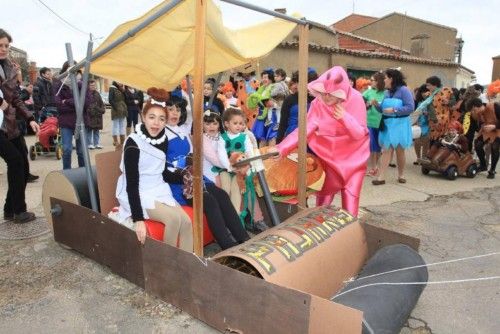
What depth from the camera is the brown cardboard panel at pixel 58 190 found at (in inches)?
141

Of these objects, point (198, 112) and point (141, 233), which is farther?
point (141, 233)

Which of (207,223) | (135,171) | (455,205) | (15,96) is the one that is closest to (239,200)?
(207,223)

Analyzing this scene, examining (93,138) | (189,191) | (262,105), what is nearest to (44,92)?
(93,138)

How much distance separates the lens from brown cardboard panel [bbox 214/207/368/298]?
2.57 m

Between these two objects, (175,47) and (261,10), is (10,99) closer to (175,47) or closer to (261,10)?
(175,47)

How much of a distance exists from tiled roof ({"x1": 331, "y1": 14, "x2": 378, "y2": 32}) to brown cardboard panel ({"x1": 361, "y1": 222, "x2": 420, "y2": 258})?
35153 millimetres

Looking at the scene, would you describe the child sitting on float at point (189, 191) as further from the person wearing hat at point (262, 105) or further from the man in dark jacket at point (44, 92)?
the man in dark jacket at point (44, 92)

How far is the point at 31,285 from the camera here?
327 cm

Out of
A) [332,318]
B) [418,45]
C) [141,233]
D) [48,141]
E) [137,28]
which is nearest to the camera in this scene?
[332,318]

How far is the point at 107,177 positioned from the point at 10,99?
5.45 ft

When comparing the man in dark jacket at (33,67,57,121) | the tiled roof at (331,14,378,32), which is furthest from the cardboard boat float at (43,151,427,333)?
the tiled roof at (331,14,378,32)

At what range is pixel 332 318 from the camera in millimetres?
2096

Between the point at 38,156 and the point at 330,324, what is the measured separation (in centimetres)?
827

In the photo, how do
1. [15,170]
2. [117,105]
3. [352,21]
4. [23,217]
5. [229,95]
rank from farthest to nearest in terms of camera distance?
[352,21] < [117,105] < [229,95] < [23,217] < [15,170]
